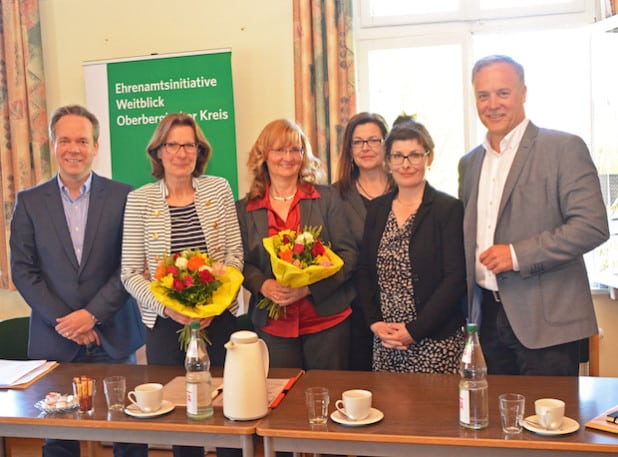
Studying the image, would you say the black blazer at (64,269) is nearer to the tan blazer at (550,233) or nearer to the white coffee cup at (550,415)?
the tan blazer at (550,233)

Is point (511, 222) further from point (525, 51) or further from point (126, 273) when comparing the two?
point (525, 51)

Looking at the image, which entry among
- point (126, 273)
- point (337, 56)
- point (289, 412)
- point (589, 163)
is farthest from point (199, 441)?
point (337, 56)

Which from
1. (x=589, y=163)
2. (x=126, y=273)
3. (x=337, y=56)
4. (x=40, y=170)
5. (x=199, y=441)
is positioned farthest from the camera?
(x=40, y=170)

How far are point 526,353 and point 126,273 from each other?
1.66 metres

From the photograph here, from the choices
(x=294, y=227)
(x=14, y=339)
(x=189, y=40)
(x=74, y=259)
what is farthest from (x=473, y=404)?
(x=189, y=40)

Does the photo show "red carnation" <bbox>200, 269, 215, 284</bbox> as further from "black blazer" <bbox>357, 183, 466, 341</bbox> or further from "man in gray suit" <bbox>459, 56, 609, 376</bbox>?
"man in gray suit" <bbox>459, 56, 609, 376</bbox>

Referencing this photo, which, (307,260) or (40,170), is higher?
(40,170)

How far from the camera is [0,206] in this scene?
4.67 metres

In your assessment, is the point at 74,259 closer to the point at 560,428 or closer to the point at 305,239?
the point at 305,239

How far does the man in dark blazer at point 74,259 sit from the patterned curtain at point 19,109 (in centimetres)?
174

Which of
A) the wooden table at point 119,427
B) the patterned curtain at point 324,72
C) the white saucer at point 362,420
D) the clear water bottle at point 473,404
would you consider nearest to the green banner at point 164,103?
the patterned curtain at point 324,72

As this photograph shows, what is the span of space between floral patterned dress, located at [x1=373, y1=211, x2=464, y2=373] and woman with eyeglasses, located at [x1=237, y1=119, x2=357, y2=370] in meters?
0.18

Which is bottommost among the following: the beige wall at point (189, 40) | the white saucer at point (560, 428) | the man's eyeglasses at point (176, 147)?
the white saucer at point (560, 428)

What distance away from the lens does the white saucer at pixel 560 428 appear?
1785mm
